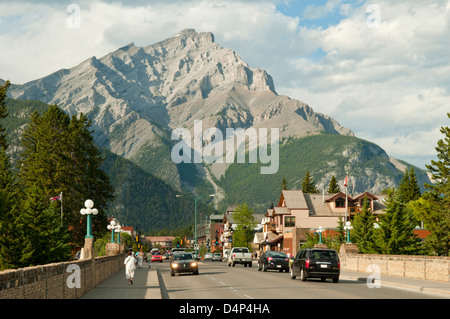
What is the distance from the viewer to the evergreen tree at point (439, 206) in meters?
68.9

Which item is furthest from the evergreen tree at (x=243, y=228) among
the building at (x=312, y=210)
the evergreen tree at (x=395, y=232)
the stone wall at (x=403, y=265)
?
the stone wall at (x=403, y=265)

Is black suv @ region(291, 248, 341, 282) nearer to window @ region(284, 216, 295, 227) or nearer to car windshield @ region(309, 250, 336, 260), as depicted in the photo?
car windshield @ region(309, 250, 336, 260)

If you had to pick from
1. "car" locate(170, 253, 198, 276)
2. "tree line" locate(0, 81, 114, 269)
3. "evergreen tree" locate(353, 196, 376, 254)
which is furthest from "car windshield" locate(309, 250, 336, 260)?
"evergreen tree" locate(353, 196, 376, 254)

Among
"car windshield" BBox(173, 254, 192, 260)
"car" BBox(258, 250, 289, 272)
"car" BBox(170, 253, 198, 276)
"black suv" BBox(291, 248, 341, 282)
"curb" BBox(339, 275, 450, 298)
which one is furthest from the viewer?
"car" BBox(258, 250, 289, 272)

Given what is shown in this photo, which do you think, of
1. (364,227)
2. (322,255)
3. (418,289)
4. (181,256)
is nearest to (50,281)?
(418,289)

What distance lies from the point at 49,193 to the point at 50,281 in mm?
58673

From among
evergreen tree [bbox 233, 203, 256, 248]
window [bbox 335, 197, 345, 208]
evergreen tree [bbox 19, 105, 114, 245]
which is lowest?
evergreen tree [bbox 233, 203, 256, 248]

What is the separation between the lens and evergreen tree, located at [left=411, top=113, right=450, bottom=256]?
6894 centimetres

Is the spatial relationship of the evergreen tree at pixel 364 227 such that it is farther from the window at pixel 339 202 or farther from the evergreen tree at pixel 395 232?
the window at pixel 339 202

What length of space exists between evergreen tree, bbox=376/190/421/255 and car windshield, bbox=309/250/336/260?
18.3 metres

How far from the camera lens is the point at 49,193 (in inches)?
2904
